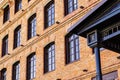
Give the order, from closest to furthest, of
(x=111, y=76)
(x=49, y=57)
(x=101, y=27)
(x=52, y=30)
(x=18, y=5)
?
(x=101, y=27), (x=111, y=76), (x=52, y=30), (x=49, y=57), (x=18, y=5)

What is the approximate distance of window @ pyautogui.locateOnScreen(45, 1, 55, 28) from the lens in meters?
23.7

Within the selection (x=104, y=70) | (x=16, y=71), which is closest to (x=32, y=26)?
(x=16, y=71)

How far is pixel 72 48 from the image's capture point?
21031 mm

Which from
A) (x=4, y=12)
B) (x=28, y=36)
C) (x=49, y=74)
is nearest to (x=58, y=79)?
(x=49, y=74)

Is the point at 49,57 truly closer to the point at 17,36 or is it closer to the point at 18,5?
the point at 17,36

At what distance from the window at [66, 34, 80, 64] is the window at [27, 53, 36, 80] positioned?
402 cm

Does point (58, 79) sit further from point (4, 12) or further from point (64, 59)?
point (4, 12)

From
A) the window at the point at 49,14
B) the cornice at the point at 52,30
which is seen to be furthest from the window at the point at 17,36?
the window at the point at 49,14

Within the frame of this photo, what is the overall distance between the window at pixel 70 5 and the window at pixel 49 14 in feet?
4.87

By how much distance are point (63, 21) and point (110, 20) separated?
30.7 ft

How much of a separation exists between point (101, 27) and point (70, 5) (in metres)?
9.12

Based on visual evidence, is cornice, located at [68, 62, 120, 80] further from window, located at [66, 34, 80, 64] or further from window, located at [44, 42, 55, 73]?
window, located at [44, 42, 55, 73]

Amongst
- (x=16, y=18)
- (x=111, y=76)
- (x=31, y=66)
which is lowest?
(x=111, y=76)

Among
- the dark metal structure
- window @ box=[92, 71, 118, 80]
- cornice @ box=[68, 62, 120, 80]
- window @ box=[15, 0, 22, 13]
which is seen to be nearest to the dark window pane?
window @ box=[15, 0, 22, 13]
